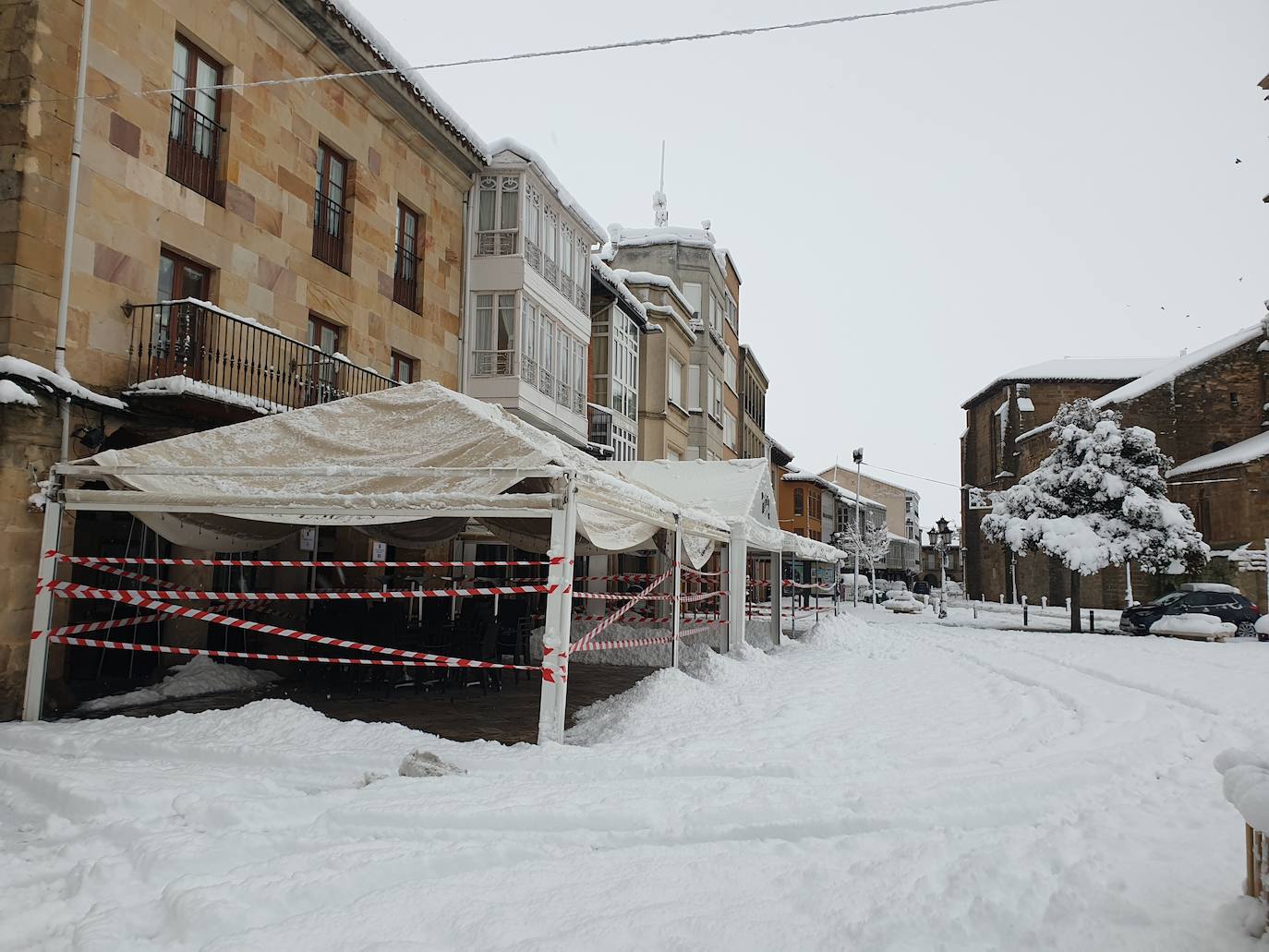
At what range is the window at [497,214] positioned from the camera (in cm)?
2017

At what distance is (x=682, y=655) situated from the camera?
15.7 metres

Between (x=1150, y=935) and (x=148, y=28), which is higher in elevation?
(x=148, y=28)

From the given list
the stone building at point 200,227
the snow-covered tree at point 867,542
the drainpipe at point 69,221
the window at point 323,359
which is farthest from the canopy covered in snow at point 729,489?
the snow-covered tree at point 867,542

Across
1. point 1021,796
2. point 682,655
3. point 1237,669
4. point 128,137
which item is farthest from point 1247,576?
point 128,137

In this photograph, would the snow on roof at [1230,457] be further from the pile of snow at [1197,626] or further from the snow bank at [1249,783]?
the snow bank at [1249,783]

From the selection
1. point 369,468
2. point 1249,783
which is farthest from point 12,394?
point 1249,783

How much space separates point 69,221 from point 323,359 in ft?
15.8

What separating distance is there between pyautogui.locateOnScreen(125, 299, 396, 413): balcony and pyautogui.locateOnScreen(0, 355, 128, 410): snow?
49 cm

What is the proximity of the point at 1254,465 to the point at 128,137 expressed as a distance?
141 feet

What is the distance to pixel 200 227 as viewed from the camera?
13141 millimetres

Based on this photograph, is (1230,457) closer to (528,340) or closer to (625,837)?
(528,340)

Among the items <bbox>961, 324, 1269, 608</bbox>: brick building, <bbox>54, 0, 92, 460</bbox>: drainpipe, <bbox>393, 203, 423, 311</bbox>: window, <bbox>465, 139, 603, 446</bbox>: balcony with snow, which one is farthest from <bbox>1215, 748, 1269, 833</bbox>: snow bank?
<bbox>961, 324, 1269, 608</bbox>: brick building

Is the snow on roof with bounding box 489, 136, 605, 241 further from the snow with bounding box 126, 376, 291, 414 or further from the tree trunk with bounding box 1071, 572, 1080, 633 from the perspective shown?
the tree trunk with bounding box 1071, 572, 1080, 633

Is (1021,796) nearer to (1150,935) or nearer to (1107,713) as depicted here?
(1150,935)
